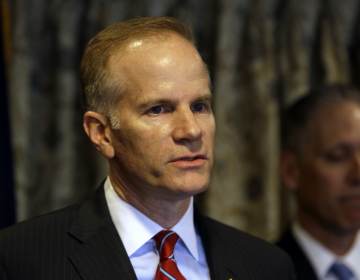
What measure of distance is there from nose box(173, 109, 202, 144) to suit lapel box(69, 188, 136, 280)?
0.23 m

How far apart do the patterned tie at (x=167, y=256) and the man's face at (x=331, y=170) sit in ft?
2.89

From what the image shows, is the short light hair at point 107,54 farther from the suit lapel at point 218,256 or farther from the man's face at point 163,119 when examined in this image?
the suit lapel at point 218,256

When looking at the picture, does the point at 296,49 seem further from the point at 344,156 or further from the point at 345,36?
the point at 344,156

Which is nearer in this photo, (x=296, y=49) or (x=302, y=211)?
(x=302, y=211)

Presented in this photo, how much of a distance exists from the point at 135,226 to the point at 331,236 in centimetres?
101

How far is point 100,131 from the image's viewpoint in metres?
1.69

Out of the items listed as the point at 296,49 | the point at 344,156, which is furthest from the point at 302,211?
the point at 296,49

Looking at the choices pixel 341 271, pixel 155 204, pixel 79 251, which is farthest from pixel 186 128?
pixel 341 271

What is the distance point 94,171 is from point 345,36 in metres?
1.03

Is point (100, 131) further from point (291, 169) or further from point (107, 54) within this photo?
point (291, 169)

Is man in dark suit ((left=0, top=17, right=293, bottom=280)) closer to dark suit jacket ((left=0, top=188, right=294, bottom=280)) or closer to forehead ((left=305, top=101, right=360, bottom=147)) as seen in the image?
dark suit jacket ((left=0, top=188, right=294, bottom=280))

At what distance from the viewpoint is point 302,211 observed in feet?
8.33

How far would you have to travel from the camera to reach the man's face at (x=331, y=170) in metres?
2.43

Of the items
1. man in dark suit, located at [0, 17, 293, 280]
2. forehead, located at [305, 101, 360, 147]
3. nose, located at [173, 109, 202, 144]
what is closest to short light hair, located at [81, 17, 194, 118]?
man in dark suit, located at [0, 17, 293, 280]
